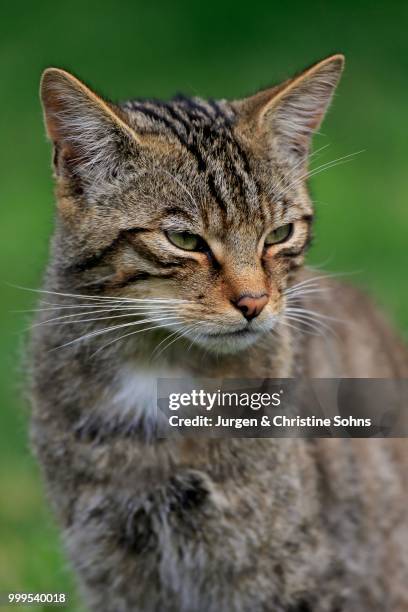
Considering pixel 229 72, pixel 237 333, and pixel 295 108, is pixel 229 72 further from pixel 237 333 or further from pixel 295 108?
pixel 237 333

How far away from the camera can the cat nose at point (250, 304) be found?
3.10 meters

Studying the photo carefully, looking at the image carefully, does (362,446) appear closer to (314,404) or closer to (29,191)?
(314,404)

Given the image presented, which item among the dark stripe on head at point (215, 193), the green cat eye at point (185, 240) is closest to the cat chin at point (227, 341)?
the green cat eye at point (185, 240)

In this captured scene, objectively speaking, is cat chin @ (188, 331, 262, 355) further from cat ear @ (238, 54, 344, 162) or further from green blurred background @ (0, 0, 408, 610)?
green blurred background @ (0, 0, 408, 610)

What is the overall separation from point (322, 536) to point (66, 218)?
4.46 feet

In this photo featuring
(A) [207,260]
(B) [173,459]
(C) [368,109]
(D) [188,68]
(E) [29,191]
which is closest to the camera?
(A) [207,260]

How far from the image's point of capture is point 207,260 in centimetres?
317

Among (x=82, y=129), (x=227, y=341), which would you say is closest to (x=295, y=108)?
(x=82, y=129)

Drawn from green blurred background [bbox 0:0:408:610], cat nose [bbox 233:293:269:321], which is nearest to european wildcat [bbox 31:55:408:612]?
cat nose [bbox 233:293:269:321]

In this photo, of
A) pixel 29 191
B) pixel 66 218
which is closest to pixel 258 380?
pixel 66 218

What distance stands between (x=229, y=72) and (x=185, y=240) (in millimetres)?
7025

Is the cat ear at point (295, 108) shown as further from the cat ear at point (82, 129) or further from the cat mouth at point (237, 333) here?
the cat mouth at point (237, 333)

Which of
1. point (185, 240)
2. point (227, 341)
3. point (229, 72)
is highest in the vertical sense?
point (229, 72)

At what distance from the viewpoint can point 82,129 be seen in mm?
3238
